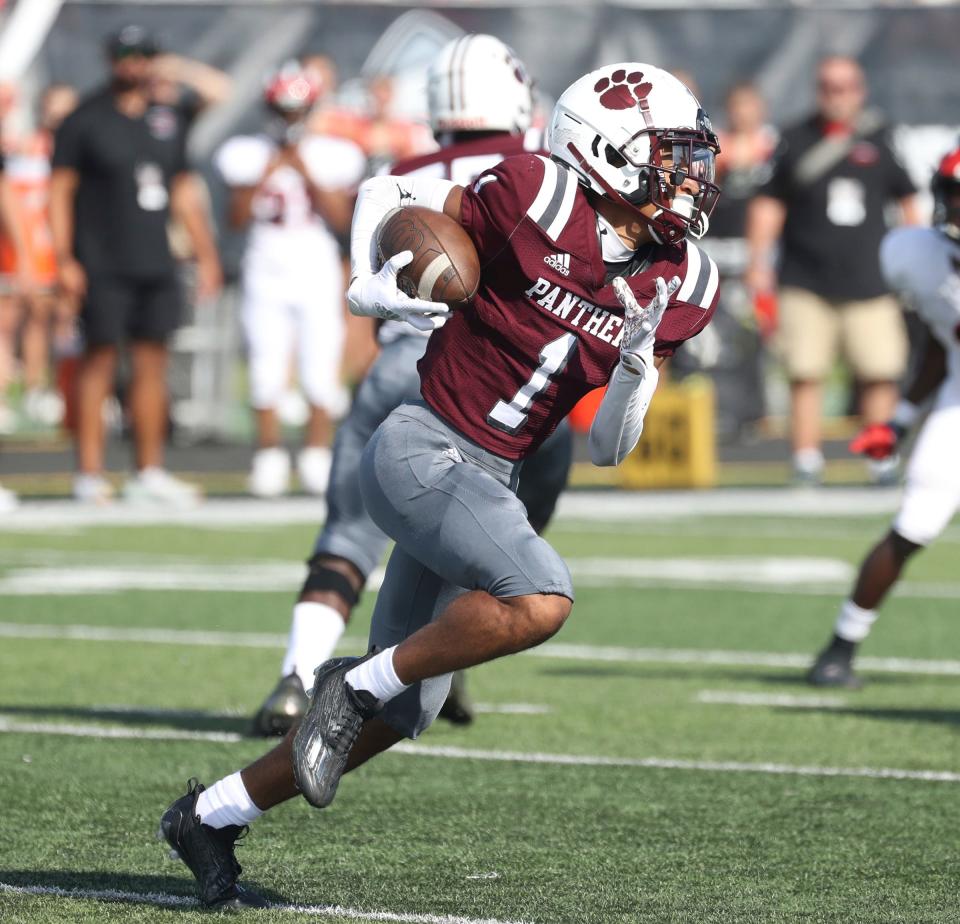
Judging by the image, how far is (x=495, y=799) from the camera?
5.39 m

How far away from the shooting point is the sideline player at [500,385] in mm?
4223

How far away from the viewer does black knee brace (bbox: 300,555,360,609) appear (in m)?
6.08

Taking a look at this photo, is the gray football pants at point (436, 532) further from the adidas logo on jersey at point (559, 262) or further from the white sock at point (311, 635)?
the white sock at point (311, 635)

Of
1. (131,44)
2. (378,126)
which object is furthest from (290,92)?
(378,126)

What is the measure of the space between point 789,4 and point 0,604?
9419 millimetres

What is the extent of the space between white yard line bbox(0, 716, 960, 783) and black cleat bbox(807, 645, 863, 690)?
1313mm

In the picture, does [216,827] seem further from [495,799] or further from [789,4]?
[789,4]

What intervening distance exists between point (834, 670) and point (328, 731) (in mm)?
3277

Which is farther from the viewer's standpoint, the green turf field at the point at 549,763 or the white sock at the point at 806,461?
the white sock at the point at 806,461

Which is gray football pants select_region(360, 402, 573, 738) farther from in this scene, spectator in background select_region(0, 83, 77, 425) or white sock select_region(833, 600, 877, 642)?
spectator in background select_region(0, 83, 77, 425)

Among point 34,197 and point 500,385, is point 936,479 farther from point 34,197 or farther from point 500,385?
point 34,197

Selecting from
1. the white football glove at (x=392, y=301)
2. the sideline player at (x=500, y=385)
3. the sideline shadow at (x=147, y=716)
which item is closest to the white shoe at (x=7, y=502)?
the sideline shadow at (x=147, y=716)

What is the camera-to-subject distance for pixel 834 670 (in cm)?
716

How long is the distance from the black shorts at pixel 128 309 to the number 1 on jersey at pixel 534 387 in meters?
7.46
